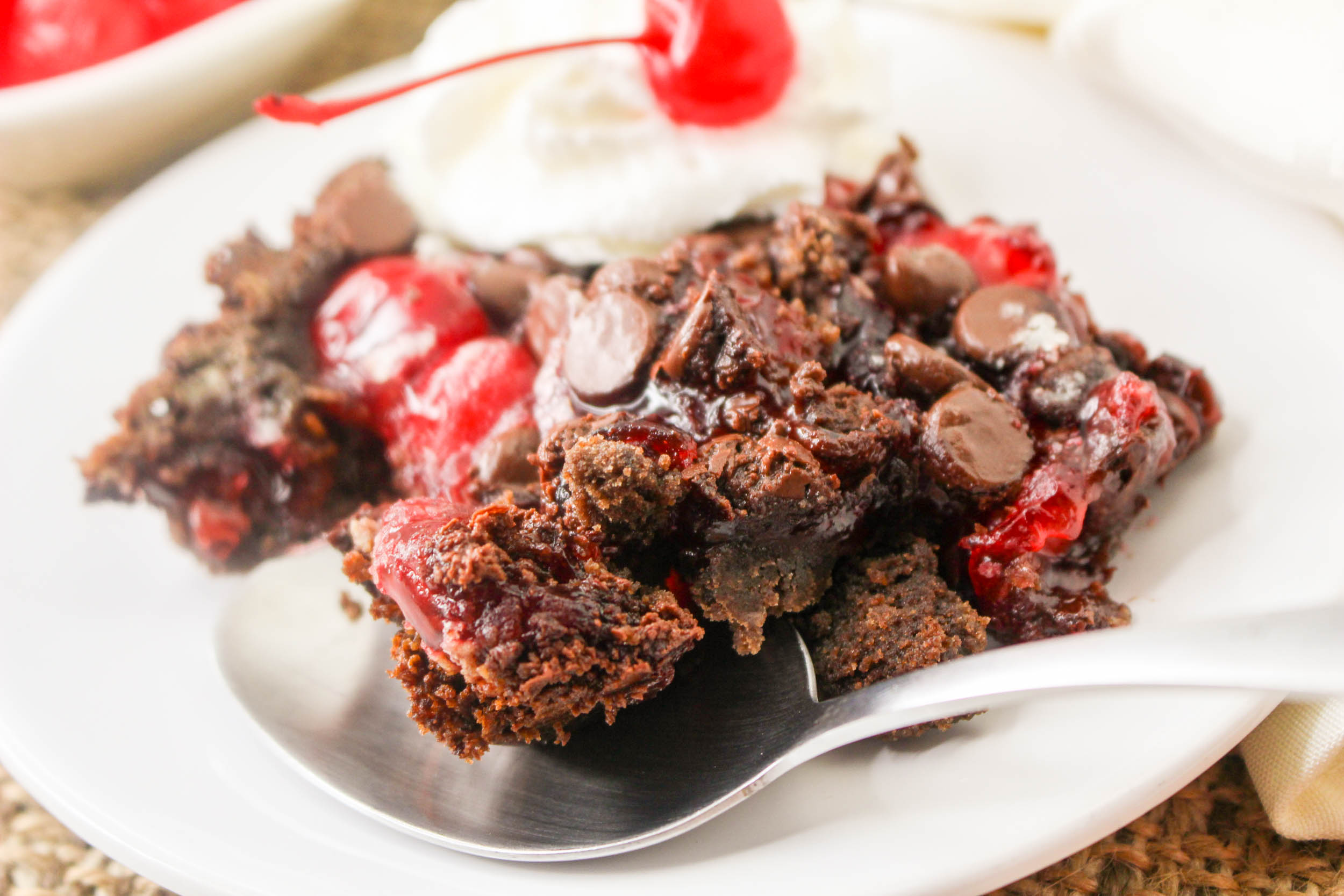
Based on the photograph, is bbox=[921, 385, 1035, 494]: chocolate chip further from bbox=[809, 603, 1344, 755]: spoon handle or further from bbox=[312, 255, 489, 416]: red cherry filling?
bbox=[312, 255, 489, 416]: red cherry filling

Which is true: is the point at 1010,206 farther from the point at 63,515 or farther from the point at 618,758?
the point at 63,515

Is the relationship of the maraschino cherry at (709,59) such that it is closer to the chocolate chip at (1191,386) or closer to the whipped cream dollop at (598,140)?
the whipped cream dollop at (598,140)

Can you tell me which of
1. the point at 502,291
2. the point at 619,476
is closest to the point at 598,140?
the point at 502,291

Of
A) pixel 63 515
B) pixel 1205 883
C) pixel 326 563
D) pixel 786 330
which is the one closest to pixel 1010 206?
pixel 786 330

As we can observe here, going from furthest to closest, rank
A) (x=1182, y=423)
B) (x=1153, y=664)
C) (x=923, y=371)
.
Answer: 1. (x=1182, y=423)
2. (x=923, y=371)
3. (x=1153, y=664)

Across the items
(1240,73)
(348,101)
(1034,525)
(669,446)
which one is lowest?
(1034,525)

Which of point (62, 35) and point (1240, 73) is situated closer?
point (1240, 73)

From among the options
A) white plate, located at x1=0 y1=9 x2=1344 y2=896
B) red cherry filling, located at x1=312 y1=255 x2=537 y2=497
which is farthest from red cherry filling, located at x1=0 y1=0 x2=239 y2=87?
red cherry filling, located at x1=312 y1=255 x2=537 y2=497

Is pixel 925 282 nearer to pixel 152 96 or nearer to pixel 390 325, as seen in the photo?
pixel 390 325
